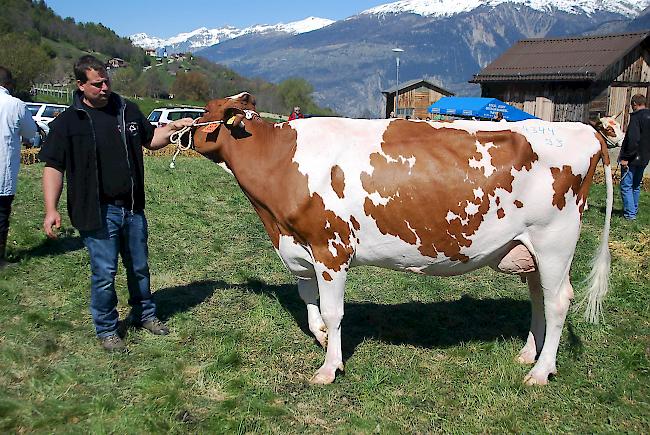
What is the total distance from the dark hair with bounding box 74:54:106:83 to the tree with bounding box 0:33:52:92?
6759 cm

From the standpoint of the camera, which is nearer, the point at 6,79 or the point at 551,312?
the point at 551,312

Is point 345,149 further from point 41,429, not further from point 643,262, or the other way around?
point 643,262

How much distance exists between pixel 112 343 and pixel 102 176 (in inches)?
58.4

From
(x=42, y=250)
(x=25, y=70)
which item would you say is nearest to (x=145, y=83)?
(x=25, y=70)

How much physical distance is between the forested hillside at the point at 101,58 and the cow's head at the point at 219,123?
225 ft

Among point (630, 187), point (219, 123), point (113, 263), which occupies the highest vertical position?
point (219, 123)

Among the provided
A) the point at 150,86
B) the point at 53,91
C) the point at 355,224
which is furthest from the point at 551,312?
the point at 150,86

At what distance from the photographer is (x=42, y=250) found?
7.27 meters

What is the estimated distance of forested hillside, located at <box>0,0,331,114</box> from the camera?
68.8 meters

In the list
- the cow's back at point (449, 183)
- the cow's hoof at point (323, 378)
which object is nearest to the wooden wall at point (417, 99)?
the cow's back at point (449, 183)

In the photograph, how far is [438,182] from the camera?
4.02 metres

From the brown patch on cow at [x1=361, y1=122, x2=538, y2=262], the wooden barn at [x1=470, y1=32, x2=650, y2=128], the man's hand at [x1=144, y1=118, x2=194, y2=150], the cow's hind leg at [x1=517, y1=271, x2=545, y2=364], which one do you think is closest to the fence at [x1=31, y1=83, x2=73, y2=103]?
the wooden barn at [x1=470, y1=32, x2=650, y2=128]

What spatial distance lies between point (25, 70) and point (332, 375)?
73690 millimetres

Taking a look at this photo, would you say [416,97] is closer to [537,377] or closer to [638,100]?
[638,100]
